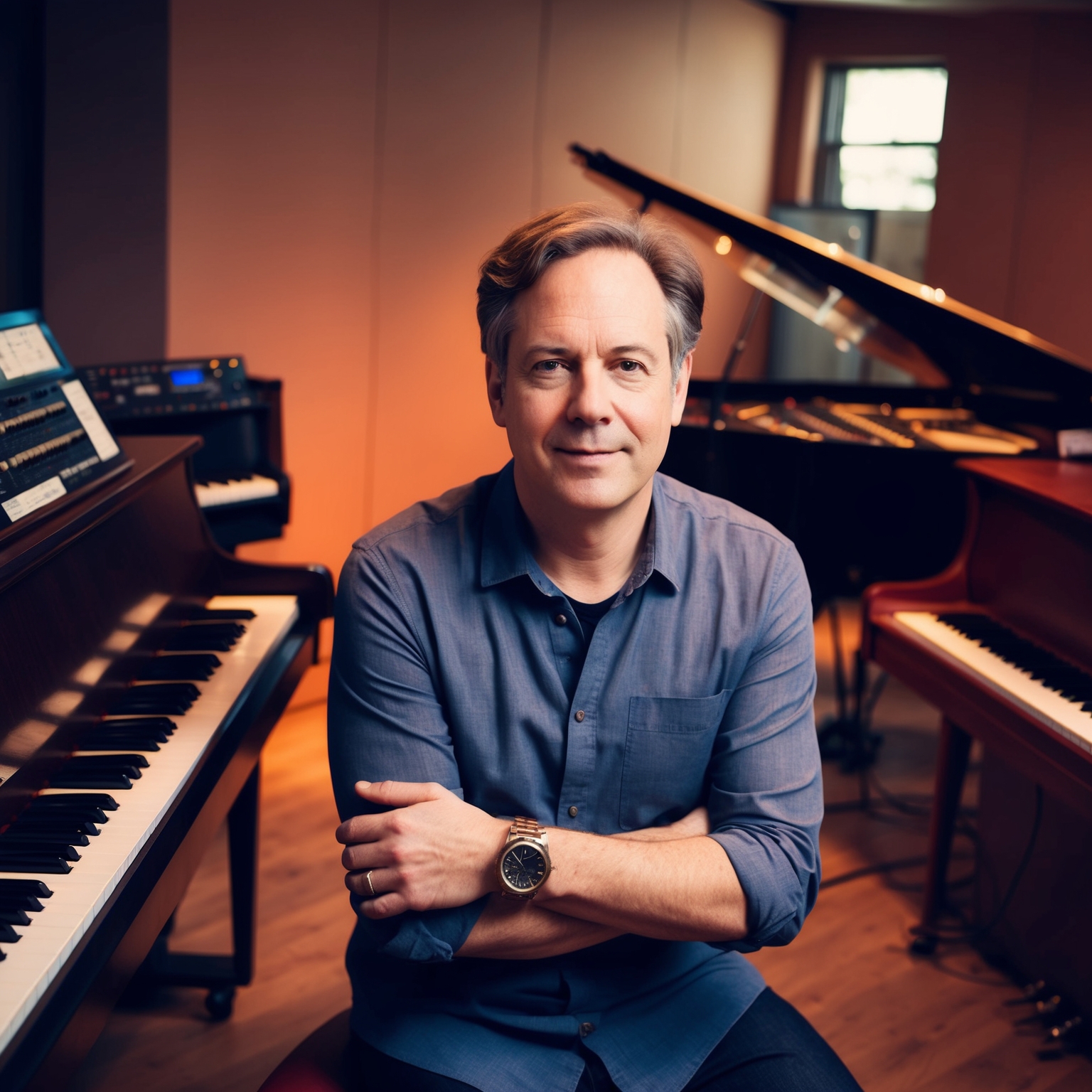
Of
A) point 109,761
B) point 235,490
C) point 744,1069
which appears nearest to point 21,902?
point 109,761

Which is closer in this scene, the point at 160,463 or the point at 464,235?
the point at 160,463

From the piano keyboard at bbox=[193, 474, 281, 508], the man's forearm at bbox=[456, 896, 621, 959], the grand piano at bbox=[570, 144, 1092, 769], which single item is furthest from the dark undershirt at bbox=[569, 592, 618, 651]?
the piano keyboard at bbox=[193, 474, 281, 508]

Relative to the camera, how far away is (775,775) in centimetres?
145

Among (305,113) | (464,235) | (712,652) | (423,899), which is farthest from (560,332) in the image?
(464,235)

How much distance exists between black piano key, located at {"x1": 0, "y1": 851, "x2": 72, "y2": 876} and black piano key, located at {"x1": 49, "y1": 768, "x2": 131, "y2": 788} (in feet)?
0.68

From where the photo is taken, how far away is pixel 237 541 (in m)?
3.16

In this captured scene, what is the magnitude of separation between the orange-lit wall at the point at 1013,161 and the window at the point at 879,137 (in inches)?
8.0

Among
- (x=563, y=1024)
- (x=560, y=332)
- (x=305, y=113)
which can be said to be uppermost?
(x=305, y=113)

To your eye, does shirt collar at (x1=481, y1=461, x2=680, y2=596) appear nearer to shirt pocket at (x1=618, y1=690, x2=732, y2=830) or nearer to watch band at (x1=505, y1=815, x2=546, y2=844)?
shirt pocket at (x1=618, y1=690, x2=732, y2=830)

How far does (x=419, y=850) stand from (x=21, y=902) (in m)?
0.41

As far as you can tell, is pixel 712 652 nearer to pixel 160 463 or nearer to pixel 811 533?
pixel 160 463

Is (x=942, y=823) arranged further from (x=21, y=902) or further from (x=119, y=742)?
(x=21, y=902)

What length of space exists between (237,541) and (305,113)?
61.2 inches

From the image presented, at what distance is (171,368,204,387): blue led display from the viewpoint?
3.20m
